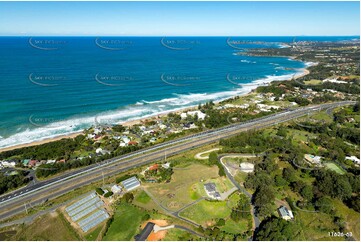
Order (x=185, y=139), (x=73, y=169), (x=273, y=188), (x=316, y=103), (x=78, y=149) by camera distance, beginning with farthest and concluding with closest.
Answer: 1. (x=316, y=103)
2. (x=185, y=139)
3. (x=78, y=149)
4. (x=73, y=169)
5. (x=273, y=188)

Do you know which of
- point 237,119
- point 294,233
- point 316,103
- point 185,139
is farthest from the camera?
point 316,103

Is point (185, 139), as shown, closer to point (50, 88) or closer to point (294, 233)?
point (294, 233)

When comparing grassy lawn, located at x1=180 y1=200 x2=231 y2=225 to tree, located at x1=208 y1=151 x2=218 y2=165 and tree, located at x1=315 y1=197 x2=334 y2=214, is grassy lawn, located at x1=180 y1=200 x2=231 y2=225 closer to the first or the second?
tree, located at x1=208 y1=151 x2=218 y2=165

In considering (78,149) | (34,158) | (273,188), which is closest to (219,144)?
(273,188)

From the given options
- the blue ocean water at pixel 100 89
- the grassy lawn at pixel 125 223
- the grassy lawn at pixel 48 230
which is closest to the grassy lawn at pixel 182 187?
the grassy lawn at pixel 125 223

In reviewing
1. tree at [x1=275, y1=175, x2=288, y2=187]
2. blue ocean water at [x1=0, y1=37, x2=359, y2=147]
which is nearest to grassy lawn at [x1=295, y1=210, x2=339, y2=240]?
tree at [x1=275, y1=175, x2=288, y2=187]

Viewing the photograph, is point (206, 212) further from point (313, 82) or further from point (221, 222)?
point (313, 82)
